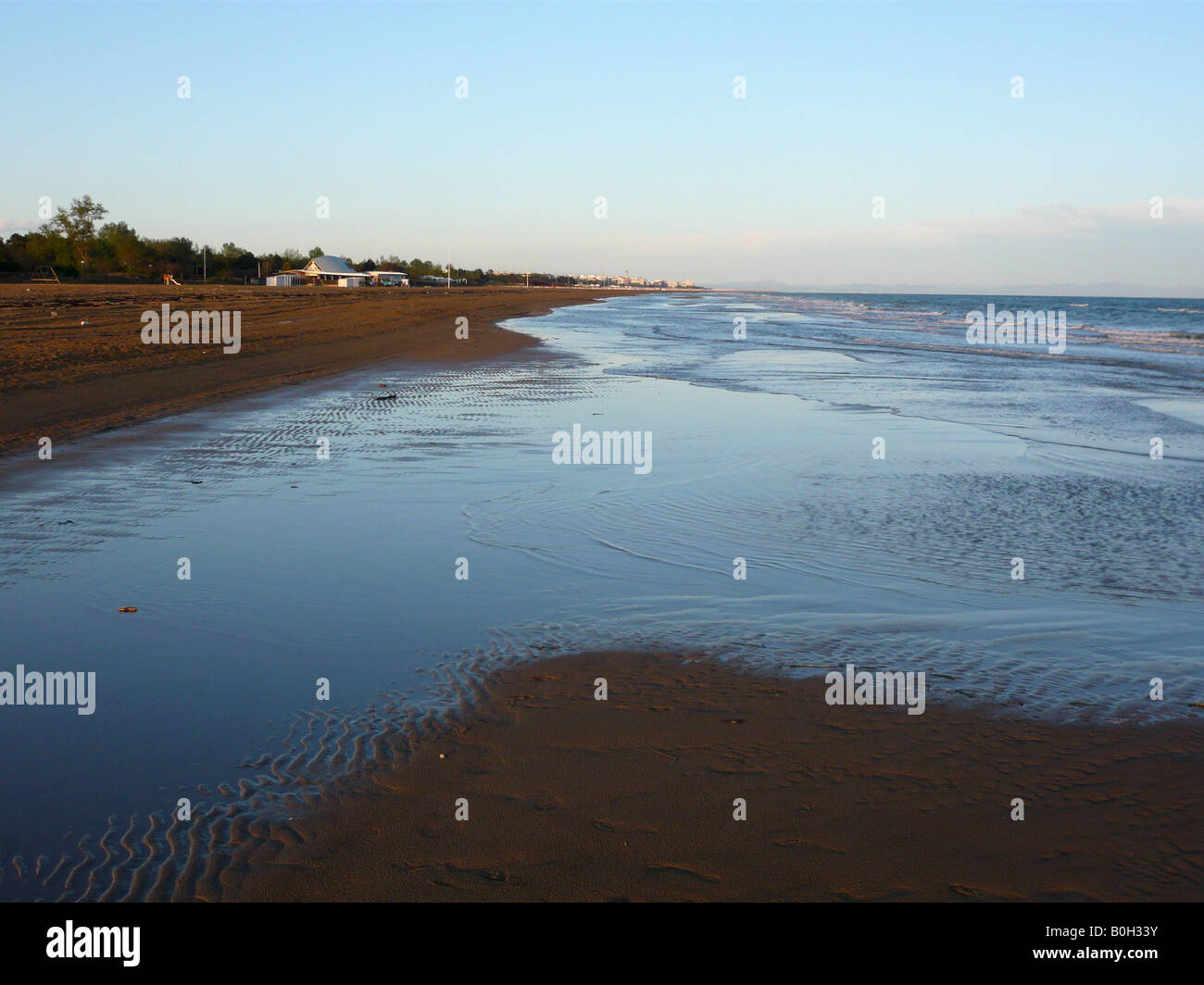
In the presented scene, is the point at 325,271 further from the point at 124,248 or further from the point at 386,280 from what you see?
the point at 124,248

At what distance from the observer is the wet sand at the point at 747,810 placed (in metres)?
3.47

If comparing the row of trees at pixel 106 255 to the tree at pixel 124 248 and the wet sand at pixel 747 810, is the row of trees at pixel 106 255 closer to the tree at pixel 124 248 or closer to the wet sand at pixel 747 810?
the tree at pixel 124 248

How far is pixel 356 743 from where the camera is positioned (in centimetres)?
453

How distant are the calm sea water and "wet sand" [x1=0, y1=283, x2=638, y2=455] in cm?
142

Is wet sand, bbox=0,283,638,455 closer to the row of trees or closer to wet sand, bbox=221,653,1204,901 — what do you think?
wet sand, bbox=221,653,1204,901

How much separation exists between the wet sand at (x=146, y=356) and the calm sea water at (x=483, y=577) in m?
1.42

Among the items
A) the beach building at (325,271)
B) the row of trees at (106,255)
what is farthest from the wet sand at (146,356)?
the beach building at (325,271)

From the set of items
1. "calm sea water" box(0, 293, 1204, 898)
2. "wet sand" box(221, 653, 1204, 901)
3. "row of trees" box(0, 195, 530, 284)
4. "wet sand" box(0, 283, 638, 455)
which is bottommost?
"wet sand" box(221, 653, 1204, 901)

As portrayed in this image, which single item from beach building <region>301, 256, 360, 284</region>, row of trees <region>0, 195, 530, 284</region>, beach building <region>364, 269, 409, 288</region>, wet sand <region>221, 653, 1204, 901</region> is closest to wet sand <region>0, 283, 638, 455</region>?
wet sand <region>221, 653, 1204, 901</region>

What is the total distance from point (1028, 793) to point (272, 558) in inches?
227

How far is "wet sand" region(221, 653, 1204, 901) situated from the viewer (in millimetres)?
3469

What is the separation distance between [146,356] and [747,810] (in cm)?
2146

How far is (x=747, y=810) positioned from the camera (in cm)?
397

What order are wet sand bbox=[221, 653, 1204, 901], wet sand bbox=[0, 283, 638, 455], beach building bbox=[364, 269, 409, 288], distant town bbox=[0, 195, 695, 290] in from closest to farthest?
wet sand bbox=[221, 653, 1204, 901], wet sand bbox=[0, 283, 638, 455], distant town bbox=[0, 195, 695, 290], beach building bbox=[364, 269, 409, 288]
